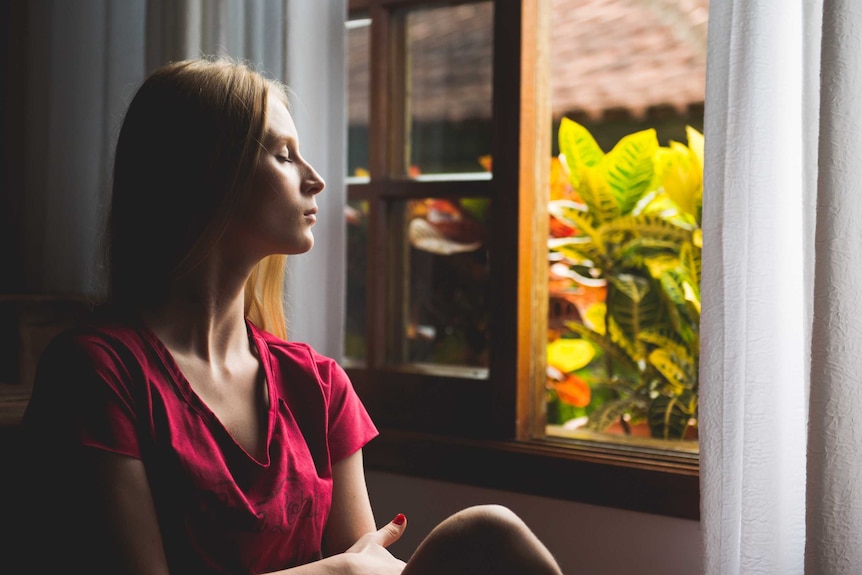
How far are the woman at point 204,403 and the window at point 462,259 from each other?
46cm

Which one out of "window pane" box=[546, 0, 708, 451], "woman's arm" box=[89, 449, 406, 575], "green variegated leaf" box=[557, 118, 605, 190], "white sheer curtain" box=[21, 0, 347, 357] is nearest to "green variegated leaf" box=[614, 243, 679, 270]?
"window pane" box=[546, 0, 708, 451]

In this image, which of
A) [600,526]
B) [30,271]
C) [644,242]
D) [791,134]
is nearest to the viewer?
[791,134]

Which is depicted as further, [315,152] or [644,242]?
[644,242]

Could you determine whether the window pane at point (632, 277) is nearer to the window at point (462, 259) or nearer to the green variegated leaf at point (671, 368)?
the green variegated leaf at point (671, 368)

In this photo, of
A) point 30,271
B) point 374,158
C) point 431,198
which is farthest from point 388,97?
point 30,271

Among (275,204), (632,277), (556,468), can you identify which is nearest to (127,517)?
(275,204)

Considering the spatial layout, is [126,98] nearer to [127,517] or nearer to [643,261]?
[127,517]

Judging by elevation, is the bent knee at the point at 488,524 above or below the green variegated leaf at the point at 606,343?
below

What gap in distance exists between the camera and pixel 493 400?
5.74 ft

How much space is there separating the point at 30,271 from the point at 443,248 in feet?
3.17

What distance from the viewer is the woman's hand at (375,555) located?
115cm

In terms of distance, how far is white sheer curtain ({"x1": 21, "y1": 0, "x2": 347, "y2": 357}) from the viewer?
67.5 inches

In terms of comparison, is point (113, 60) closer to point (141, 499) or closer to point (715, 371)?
point (141, 499)

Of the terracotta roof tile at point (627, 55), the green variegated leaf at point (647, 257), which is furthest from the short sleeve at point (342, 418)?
the terracotta roof tile at point (627, 55)
